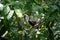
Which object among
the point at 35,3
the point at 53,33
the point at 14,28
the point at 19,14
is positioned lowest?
the point at 53,33

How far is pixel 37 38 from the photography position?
1.67 metres

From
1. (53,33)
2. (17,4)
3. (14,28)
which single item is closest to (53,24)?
(53,33)

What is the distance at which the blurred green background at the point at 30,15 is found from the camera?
1.07 meters

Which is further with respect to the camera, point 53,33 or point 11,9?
point 53,33

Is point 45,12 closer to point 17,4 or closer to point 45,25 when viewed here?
point 45,25

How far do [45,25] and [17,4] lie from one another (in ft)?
2.11

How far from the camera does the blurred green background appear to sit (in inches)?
42.2

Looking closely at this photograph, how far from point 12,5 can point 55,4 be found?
1.89ft

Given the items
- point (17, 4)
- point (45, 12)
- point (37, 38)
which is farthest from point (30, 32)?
point (17, 4)

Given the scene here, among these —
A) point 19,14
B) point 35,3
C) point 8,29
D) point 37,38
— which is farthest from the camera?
point 37,38

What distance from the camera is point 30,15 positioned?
58.1 inches

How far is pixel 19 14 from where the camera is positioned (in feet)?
3.37

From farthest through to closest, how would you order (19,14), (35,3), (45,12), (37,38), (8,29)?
1. (37,38)
2. (45,12)
3. (35,3)
4. (8,29)
5. (19,14)

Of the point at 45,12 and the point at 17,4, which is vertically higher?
the point at 17,4
